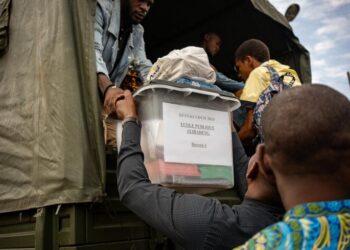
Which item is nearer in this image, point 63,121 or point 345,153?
point 345,153

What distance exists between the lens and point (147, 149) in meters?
2.10

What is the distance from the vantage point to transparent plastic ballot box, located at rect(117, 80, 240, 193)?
80.7 inches

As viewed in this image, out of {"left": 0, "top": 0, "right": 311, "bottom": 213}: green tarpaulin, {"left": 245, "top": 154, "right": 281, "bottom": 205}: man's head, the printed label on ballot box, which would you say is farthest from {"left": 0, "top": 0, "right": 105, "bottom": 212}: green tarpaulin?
{"left": 245, "top": 154, "right": 281, "bottom": 205}: man's head

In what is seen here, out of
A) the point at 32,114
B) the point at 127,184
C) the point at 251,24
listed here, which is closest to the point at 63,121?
the point at 32,114

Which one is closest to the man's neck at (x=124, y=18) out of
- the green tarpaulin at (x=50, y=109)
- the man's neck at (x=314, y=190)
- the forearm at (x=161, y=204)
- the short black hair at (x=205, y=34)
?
the green tarpaulin at (x=50, y=109)

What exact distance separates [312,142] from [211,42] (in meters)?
4.04

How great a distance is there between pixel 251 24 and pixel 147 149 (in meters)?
3.18

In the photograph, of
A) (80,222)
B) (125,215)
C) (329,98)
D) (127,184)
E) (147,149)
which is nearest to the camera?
(329,98)

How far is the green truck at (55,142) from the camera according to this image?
2346 millimetres

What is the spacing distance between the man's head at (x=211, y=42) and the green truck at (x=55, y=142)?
2.51 meters

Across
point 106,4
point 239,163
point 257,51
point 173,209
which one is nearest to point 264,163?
point 173,209

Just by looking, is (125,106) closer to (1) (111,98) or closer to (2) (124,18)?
(1) (111,98)

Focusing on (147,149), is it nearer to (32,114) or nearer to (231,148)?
(231,148)

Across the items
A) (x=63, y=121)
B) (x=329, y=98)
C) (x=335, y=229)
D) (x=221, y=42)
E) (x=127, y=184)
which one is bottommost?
(x=335, y=229)
